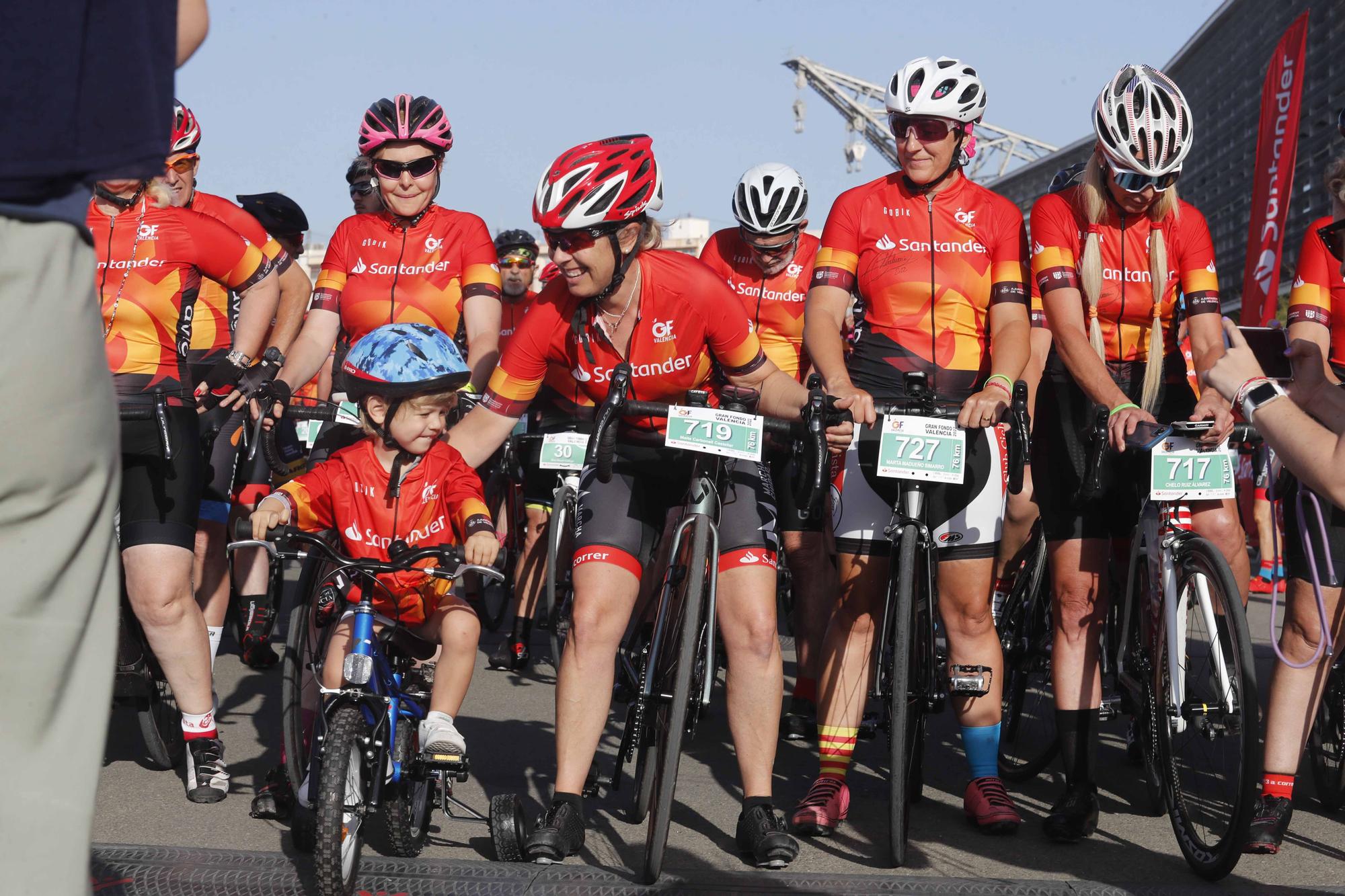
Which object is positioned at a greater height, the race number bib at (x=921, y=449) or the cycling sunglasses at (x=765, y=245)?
the cycling sunglasses at (x=765, y=245)

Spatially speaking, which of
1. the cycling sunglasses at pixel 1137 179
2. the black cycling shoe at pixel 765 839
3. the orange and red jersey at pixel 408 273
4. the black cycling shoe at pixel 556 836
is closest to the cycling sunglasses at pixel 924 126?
the cycling sunglasses at pixel 1137 179

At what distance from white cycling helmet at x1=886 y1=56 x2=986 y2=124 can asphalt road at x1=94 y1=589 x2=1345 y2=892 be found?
255cm

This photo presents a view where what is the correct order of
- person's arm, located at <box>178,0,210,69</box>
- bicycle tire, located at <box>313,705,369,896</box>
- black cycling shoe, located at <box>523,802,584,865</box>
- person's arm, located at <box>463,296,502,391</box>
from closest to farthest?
person's arm, located at <box>178,0,210,69</box> → bicycle tire, located at <box>313,705,369,896</box> → black cycling shoe, located at <box>523,802,584,865</box> → person's arm, located at <box>463,296,502,391</box>

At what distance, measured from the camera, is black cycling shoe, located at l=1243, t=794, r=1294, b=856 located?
4730mm

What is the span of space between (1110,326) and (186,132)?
4078 mm

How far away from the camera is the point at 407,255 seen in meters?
6.59

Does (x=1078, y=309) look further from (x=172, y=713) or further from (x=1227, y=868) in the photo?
(x=172, y=713)

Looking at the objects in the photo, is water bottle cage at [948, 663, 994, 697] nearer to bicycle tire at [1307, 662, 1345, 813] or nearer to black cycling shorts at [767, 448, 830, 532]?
bicycle tire at [1307, 662, 1345, 813]

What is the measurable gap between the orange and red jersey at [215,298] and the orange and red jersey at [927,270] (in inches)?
102

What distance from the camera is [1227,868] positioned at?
436 centimetres

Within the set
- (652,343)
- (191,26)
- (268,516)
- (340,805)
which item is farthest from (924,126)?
(191,26)

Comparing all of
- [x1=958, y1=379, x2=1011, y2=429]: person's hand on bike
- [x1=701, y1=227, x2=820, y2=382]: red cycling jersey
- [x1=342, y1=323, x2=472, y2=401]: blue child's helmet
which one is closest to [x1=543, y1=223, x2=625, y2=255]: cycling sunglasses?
[x1=342, y1=323, x2=472, y2=401]: blue child's helmet

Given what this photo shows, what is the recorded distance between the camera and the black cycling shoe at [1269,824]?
4.73m

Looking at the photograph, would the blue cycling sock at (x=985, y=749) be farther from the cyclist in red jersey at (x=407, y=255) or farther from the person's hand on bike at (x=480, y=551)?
the cyclist in red jersey at (x=407, y=255)
